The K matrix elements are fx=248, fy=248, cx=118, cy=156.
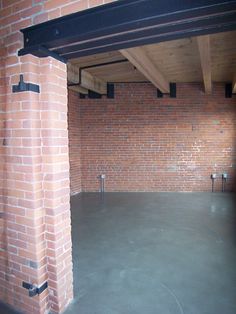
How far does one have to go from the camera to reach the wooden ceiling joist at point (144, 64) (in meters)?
3.44

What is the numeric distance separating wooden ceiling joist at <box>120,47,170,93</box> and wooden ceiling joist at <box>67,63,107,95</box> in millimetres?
1450

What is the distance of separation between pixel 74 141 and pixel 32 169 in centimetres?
478

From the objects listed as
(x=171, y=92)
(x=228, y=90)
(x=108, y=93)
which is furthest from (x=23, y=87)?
(x=228, y=90)

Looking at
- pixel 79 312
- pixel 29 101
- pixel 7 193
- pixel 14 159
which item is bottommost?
pixel 79 312

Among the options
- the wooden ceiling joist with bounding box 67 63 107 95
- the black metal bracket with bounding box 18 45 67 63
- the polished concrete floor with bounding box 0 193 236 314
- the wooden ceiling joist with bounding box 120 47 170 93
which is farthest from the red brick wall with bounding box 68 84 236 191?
the black metal bracket with bounding box 18 45 67 63

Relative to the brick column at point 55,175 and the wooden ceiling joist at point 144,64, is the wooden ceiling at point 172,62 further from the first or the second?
the brick column at point 55,175

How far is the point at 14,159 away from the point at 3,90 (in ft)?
1.91

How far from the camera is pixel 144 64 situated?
4.02 meters

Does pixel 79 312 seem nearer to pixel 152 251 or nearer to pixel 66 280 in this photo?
pixel 66 280

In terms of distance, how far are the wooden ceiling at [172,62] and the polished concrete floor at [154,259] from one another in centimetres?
262

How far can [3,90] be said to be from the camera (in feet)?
6.75

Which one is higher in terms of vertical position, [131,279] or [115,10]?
[115,10]

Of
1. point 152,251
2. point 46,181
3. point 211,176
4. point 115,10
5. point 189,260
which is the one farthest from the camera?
point 211,176

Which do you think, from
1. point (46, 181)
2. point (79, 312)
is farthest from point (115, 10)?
point (79, 312)
